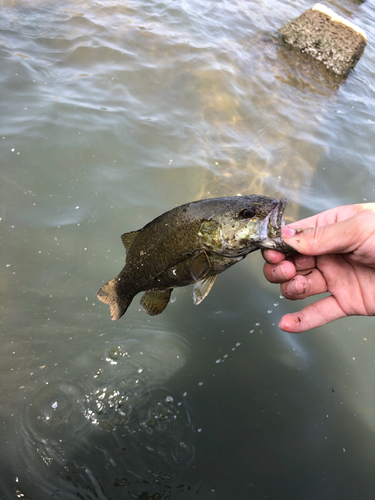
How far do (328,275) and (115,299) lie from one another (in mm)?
2056

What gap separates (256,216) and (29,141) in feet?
14.9

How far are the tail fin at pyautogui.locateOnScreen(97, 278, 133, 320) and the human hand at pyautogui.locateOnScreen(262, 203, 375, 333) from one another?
1.33m

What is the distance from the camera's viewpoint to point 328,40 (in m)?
9.76

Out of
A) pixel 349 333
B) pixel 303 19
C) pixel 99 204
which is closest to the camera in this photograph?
pixel 349 333

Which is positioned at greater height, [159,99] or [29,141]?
[159,99]

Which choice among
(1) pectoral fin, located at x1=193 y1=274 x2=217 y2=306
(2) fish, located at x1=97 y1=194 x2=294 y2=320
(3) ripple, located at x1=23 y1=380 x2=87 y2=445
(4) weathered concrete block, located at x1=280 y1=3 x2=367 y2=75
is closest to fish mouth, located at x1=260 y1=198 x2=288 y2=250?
(2) fish, located at x1=97 y1=194 x2=294 y2=320

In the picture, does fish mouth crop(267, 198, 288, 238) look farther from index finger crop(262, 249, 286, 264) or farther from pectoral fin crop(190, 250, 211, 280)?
pectoral fin crop(190, 250, 211, 280)

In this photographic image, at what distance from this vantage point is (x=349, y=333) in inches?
183

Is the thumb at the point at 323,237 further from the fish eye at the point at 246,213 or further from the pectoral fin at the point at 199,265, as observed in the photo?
the pectoral fin at the point at 199,265

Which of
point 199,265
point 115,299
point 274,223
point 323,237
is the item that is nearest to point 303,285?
point 323,237

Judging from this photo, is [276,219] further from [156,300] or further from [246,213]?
[156,300]

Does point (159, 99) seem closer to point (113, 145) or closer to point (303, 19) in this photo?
point (113, 145)

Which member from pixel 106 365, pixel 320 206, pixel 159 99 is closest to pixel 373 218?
pixel 106 365

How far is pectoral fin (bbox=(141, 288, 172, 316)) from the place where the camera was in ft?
10.3
